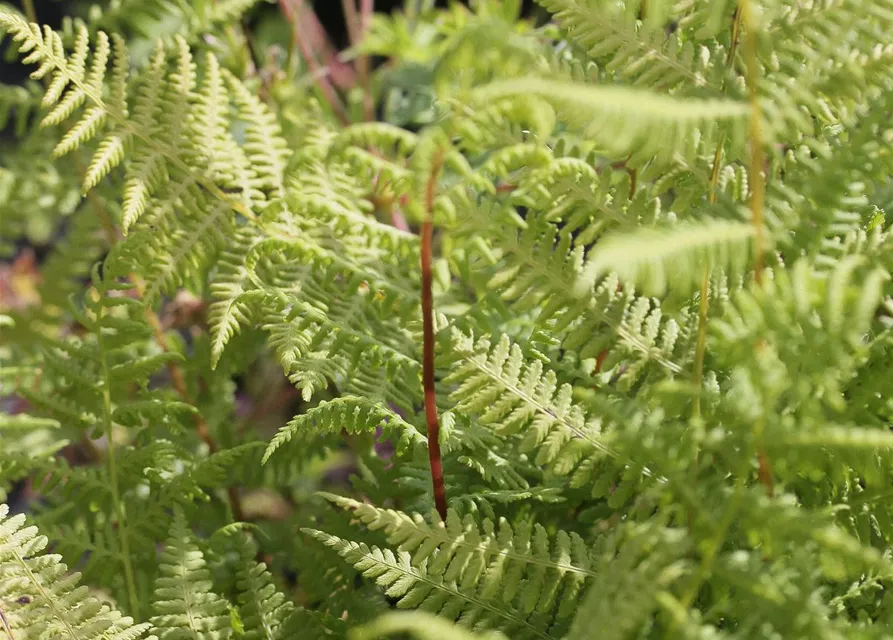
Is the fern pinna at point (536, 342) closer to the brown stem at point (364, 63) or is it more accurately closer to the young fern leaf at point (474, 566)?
the young fern leaf at point (474, 566)

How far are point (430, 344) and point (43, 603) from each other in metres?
0.39

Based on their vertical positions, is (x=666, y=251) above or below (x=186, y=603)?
above

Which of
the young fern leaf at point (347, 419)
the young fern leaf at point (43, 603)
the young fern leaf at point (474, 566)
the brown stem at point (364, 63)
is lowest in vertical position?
the young fern leaf at point (43, 603)

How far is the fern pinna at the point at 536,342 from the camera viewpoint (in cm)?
50

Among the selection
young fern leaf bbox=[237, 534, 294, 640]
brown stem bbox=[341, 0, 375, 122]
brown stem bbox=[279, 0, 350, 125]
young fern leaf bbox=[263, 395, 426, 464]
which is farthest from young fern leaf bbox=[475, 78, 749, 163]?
brown stem bbox=[341, 0, 375, 122]

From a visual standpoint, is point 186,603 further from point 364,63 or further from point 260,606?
point 364,63

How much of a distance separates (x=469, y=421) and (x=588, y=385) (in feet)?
0.43

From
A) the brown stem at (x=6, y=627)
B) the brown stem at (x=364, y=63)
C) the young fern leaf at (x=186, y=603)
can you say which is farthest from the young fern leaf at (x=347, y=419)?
the brown stem at (x=364, y=63)

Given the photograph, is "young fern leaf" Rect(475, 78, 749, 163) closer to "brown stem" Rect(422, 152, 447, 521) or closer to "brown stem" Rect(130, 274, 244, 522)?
"brown stem" Rect(422, 152, 447, 521)

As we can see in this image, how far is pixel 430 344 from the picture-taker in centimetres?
65

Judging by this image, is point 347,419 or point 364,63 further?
point 364,63

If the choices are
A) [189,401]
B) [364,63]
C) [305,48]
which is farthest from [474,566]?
[364,63]

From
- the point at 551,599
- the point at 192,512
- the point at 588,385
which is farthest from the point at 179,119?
the point at 551,599

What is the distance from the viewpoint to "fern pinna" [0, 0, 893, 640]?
50 cm
